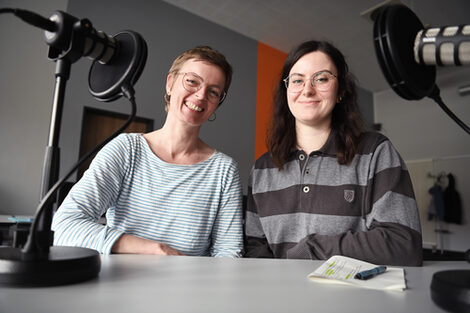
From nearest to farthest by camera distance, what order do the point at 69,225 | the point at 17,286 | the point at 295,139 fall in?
the point at 17,286 < the point at 69,225 < the point at 295,139

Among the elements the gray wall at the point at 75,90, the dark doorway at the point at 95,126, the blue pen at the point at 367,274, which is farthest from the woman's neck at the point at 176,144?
the dark doorway at the point at 95,126

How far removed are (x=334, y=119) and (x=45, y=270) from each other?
4.17ft

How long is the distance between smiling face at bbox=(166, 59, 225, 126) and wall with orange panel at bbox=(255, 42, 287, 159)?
3.79 m

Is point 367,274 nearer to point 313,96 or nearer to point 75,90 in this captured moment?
point 313,96

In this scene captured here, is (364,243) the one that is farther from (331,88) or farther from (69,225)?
(69,225)

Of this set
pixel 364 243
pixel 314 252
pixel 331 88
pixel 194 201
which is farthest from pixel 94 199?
pixel 331 88

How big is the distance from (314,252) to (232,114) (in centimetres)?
409

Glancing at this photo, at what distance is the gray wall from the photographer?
3404mm

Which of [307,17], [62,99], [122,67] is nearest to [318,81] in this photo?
[122,67]

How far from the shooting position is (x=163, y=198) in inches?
47.6

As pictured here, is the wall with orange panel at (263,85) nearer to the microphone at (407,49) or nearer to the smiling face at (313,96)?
the smiling face at (313,96)

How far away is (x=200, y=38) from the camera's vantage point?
4.79m

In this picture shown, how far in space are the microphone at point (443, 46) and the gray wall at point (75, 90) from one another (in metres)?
3.55

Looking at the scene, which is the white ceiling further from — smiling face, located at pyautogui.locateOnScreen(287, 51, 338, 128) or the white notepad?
the white notepad
